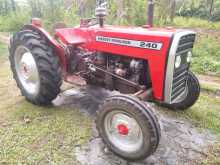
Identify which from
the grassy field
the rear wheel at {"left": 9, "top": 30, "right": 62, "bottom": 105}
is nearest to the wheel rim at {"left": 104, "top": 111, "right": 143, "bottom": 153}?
the grassy field

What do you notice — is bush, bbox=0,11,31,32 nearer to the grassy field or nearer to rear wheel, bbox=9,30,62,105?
the grassy field

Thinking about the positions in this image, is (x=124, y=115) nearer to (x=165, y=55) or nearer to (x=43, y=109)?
(x=165, y=55)

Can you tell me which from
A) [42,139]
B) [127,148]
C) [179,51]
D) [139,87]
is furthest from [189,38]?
[42,139]

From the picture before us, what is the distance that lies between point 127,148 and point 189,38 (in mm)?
1431

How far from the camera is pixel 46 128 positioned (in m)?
3.40

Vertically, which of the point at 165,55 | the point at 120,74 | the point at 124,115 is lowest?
the point at 124,115

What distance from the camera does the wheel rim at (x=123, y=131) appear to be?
2.77 meters

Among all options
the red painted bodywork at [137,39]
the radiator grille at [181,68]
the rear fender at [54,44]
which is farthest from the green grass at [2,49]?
the radiator grille at [181,68]

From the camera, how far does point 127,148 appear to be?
9.39 feet

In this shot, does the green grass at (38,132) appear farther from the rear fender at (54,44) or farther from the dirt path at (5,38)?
the dirt path at (5,38)

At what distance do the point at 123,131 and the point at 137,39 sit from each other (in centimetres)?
103

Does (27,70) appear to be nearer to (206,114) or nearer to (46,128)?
(46,128)

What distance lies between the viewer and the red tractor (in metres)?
2.71

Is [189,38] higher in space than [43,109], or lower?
higher
